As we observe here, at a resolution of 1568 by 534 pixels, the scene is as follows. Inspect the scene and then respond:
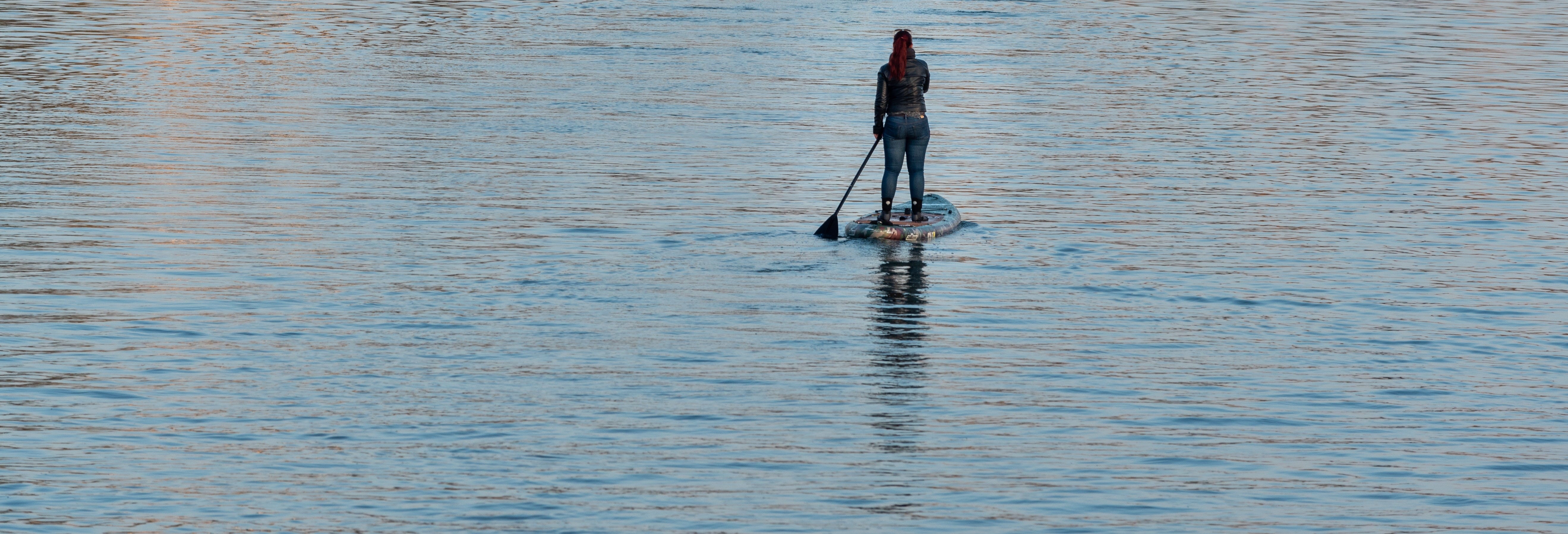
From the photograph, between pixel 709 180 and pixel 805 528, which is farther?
pixel 709 180

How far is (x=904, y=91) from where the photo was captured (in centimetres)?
1917

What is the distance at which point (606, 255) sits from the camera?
18.0 meters

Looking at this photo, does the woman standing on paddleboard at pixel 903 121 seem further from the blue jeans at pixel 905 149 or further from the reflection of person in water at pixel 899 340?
the reflection of person in water at pixel 899 340

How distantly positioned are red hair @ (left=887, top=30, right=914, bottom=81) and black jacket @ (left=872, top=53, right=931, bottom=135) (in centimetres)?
3

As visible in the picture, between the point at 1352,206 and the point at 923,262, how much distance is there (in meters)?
6.37

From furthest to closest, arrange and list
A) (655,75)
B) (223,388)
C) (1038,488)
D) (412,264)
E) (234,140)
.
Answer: (655,75) → (234,140) → (412,264) → (223,388) → (1038,488)

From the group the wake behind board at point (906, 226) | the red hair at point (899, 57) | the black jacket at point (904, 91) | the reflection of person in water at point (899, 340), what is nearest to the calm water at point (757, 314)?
the reflection of person in water at point (899, 340)

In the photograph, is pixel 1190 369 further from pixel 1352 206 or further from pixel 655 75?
pixel 655 75

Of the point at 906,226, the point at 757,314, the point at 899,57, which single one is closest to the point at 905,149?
the point at 906,226

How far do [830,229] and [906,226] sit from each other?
2.48 ft

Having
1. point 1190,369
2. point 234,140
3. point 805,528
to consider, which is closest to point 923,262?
point 1190,369

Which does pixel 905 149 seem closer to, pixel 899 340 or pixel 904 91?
pixel 904 91

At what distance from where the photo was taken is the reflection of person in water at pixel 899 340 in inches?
480

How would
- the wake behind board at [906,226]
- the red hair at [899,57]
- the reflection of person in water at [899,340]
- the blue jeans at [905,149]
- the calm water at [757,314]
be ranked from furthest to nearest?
the blue jeans at [905,149], the wake behind board at [906,226], the red hair at [899,57], the reflection of person in water at [899,340], the calm water at [757,314]
